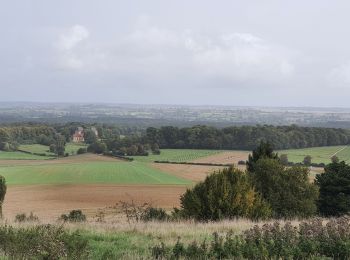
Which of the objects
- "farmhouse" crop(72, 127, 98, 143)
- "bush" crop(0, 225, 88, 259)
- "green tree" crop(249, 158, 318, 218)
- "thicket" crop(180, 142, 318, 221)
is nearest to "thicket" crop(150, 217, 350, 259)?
"bush" crop(0, 225, 88, 259)

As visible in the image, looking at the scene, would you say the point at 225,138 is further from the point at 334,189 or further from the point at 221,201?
the point at 221,201

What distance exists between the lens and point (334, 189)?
37094 mm

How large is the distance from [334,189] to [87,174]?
49.4 metres

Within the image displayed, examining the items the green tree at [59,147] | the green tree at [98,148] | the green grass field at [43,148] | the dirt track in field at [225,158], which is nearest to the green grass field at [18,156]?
the green grass field at [43,148]

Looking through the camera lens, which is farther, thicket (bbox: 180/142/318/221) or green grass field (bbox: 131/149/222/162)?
green grass field (bbox: 131/149/222/162)

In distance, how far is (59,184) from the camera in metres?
69.1

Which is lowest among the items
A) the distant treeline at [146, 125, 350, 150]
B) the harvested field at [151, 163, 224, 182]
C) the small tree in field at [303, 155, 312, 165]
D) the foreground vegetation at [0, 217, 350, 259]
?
the harvested field at [151, 163, 224, 182]

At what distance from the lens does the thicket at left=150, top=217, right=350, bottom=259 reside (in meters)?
8.06

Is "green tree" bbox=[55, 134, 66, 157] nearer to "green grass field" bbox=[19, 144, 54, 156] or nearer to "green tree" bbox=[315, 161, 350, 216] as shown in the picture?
"green grass field" bbox=[19, 144, 54, 156]

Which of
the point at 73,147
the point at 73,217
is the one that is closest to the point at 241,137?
the point at 73,147

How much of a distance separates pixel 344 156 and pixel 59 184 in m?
59.3

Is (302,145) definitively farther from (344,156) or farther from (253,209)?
(253,209)

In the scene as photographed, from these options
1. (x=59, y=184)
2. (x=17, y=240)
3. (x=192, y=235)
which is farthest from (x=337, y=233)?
(x=59, y=184)

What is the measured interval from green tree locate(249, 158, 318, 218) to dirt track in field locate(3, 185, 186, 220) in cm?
1488
